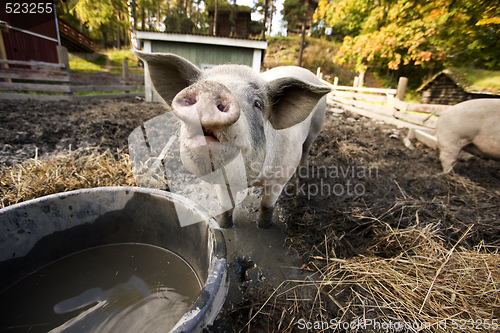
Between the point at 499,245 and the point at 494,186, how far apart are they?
2152 millimetres

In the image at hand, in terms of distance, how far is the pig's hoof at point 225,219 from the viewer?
8.54ft

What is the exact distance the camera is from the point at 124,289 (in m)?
1.58

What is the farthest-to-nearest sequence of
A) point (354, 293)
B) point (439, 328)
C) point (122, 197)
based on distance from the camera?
1. point (354, 293)
2. point (122, 197)
3. point (439, 328)

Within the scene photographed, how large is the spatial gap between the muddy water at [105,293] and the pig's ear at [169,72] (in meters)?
1.28

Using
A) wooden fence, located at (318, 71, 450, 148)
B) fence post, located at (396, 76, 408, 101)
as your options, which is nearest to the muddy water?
wooden fence, located at (318, 71, 450, 148)

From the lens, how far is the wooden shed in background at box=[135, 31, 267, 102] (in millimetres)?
9953

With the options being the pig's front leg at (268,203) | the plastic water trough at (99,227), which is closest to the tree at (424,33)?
the pig's front leg at (268,203)

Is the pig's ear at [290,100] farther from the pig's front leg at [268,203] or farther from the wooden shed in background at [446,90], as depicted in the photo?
the wooden shed in background at [446,90]

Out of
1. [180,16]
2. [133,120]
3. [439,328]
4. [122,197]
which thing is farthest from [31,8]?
[180,16]

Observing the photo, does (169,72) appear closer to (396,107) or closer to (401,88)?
Result: (396,107)

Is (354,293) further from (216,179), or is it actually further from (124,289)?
(124,289)

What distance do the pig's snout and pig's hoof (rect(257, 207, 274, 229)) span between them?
5.27ft

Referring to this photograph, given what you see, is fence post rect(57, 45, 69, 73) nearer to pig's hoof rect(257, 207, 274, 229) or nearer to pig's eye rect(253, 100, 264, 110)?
pig's hoof rect(257, 207, 274, 229)

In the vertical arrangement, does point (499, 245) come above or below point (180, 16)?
below
